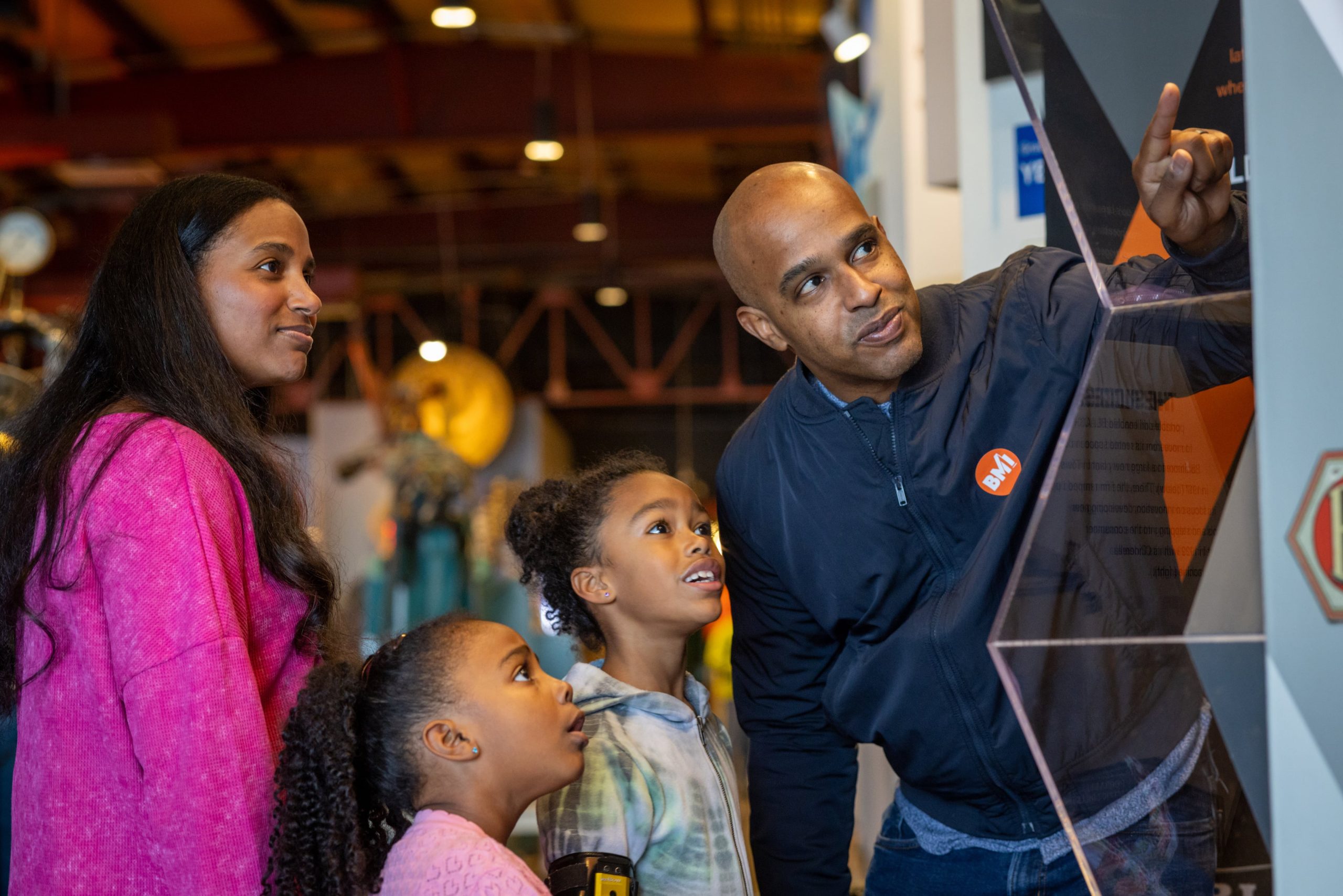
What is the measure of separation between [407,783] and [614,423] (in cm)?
1028

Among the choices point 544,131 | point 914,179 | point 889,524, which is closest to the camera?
point 889,524

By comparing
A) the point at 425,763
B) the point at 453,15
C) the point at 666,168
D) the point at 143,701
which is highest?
the point at 666,168

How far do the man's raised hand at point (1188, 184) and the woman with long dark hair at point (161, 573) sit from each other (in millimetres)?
840

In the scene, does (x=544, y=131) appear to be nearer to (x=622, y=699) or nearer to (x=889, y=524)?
(x=622, y=699)

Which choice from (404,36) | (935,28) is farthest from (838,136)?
(404,36)

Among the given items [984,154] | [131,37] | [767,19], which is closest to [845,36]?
[984,154]

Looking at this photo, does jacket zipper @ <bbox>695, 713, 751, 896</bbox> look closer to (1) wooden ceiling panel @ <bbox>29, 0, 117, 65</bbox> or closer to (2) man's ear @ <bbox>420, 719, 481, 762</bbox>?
(2) man's ear @ <bbox>420, 719, 481, 762</bbox>

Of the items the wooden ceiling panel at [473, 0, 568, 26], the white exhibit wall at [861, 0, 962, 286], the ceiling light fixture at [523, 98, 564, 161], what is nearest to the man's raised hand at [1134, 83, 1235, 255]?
the white exhibit wall at [861, 0, 962, 286]

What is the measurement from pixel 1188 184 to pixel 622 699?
92 centimetres

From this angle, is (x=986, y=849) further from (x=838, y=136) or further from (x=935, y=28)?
(x=838, y=136)

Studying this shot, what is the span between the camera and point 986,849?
1.32 meters

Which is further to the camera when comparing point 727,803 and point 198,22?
point 198,22

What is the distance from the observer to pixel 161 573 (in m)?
1.13

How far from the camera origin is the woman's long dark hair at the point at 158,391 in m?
1.21
